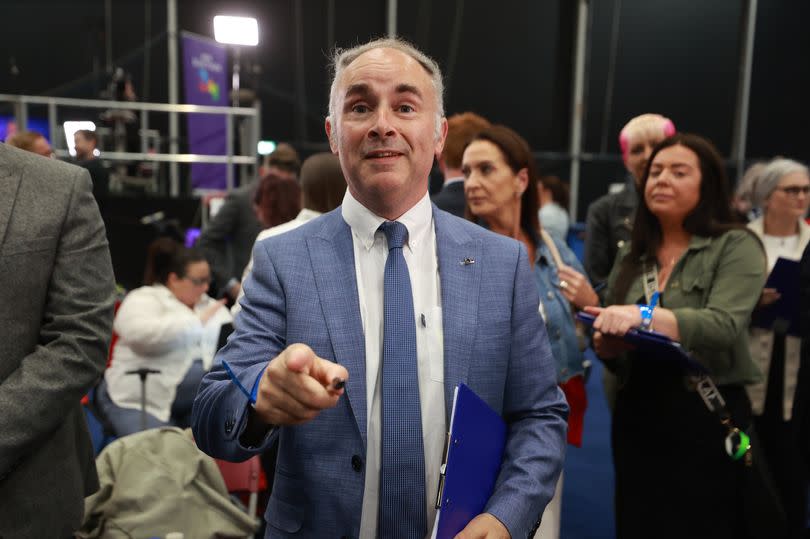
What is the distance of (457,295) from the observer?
4.57ft

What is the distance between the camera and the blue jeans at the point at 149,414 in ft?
11.7

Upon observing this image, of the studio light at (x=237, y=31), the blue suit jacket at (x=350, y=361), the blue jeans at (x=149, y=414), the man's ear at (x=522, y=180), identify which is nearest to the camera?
the blue suit jacket at (x=350, y=361)

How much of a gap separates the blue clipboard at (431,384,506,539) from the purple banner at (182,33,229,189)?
745 cm

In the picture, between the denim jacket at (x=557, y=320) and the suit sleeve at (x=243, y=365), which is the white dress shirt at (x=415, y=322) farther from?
the denim jacket at (x=557, y=320)

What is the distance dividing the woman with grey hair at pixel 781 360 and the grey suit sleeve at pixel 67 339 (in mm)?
2127

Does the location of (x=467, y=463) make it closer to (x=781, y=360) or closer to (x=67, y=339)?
(x=67, y=339)

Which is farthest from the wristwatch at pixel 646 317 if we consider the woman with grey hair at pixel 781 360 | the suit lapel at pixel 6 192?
the suit lapel at pixel 6 192

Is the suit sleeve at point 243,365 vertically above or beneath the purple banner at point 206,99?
beneath

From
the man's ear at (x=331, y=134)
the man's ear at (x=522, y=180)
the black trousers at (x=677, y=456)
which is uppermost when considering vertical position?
the man's ear at (x=331, y=134)

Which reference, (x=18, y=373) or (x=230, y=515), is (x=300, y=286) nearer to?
(x=18, y=373)

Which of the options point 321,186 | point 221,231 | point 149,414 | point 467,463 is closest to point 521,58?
point 221,231

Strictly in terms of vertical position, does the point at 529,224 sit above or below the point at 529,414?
above

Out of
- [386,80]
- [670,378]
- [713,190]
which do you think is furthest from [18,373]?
[713,190]

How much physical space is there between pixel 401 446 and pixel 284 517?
246mm
